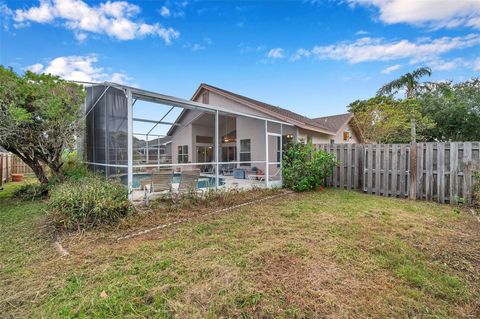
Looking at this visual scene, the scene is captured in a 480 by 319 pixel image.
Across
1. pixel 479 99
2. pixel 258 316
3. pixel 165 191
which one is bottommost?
pixel 258 316

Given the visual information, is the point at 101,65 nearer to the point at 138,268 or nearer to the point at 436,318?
the point at 138,268

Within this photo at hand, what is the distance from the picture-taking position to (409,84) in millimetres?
21047

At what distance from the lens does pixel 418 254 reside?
3.60m

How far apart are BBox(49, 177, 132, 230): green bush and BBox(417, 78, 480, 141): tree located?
949 inches

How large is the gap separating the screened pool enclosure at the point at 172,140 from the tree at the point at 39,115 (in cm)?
82

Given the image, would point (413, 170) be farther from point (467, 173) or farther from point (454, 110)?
point (454, 110)

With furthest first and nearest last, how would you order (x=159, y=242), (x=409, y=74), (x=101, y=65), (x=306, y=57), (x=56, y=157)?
(x=409, y=74) → (x=306, y=57) → (x=101, y=65) → (x=56, y=157) → (x=159, y=242)

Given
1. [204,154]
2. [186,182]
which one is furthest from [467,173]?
[204,154]

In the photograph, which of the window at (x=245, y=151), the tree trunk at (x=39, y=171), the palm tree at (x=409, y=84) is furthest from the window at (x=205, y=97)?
the palm tree at (x=409, y=84)

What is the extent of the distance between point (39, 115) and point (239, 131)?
29.5 feet

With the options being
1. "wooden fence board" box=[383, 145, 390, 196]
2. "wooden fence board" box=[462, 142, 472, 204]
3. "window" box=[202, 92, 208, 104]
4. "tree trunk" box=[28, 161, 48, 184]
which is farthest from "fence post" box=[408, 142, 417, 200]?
"tree trunk" box=[28, 161, 48, 184]

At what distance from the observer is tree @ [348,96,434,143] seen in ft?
55.8

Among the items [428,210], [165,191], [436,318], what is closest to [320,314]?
[436,318]

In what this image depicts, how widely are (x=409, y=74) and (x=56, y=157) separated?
2707 cm
